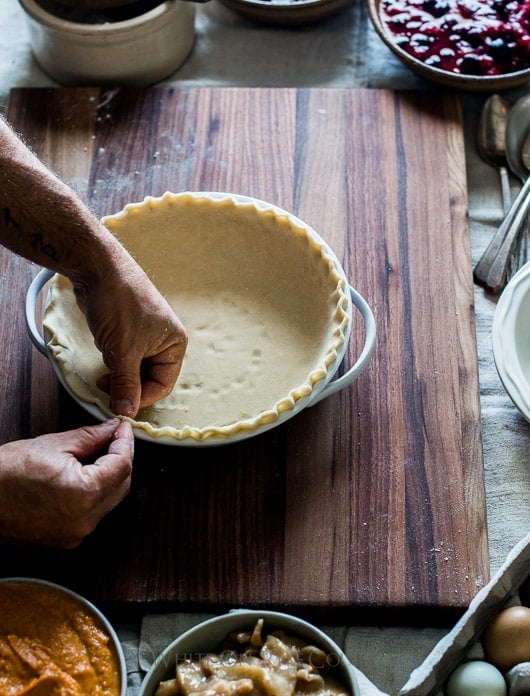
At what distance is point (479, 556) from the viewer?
4.41 ft

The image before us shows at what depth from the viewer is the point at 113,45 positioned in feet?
5.98

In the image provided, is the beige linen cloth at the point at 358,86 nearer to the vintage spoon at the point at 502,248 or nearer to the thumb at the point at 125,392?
the vintage spoon at the point at 502,248

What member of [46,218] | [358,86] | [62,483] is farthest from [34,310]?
[358,86]

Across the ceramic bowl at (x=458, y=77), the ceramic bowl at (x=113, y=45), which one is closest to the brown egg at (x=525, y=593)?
the ceramic bowl at (x=458, y=77)

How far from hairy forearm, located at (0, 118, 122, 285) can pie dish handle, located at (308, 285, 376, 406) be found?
1.18 feet

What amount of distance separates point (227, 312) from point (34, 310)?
30 centimetres

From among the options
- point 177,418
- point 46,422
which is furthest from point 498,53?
point 46,422

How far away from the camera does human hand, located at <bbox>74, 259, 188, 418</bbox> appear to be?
131 centimetres

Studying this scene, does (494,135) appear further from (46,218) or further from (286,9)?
(46,218)

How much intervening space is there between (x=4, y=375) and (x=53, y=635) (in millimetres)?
469

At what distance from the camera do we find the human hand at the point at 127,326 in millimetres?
1306

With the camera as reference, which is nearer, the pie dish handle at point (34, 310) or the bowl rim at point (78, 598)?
the bowl rim at point (78, 598)

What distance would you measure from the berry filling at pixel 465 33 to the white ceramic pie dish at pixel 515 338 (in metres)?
0.51

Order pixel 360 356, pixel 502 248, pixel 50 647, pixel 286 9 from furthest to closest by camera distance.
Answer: pixel 286 9
pixel 502 248
pixel 360 356
pixel 50 647
